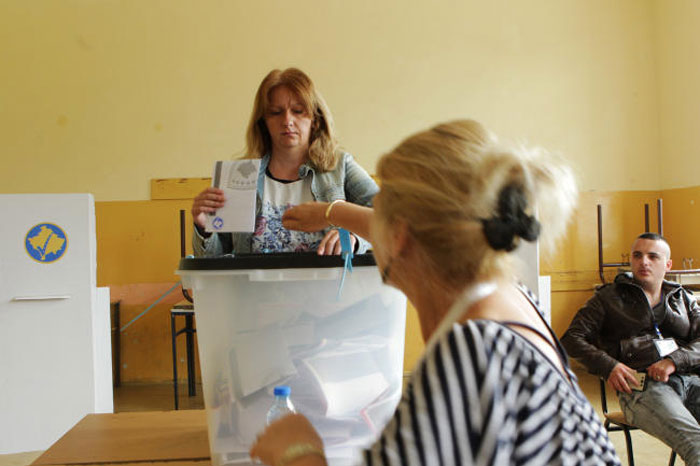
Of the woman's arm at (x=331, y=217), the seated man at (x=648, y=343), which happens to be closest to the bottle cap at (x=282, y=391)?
the woman's arm at (x=331, y=217)

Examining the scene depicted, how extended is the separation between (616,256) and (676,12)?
1.63 m

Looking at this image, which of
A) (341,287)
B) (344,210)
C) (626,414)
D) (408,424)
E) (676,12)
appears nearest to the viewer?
(408,424)

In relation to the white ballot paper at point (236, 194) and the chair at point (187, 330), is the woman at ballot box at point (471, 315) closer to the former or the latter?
the white ballot paper at point (236, 194)

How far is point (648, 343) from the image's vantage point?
2189 millimetres

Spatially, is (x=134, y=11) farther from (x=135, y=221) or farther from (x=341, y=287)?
(x=341, y=287)

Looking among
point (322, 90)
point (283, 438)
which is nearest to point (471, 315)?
point (283, 438)

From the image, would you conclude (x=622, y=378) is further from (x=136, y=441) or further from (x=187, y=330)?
(x=187, y=330)

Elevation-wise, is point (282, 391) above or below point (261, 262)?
below

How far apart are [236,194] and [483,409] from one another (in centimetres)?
62

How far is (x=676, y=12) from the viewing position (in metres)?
3.80

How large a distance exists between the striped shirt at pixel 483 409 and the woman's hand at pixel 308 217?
1.57 feet

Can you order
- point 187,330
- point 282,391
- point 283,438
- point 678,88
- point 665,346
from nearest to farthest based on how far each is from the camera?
point 283,438 < point 282,391 < point 665,346 < point 187,330 < point 678,88

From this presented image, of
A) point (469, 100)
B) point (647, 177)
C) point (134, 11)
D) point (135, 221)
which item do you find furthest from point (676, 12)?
point (135, 221)

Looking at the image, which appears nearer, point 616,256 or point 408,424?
point 408,424
